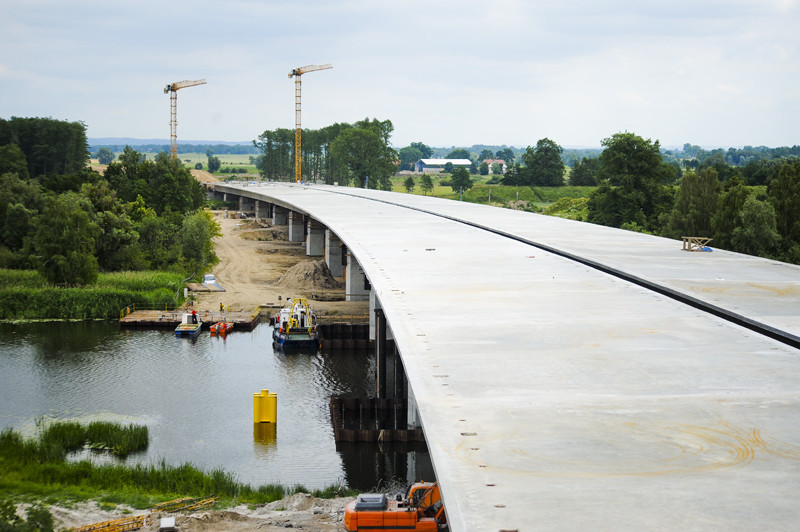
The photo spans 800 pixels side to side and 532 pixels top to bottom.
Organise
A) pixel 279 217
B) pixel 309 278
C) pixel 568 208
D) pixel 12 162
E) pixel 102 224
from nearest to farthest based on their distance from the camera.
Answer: pixel 309 278 < pixel 102 224 < pixel 12 162 < pixel 279 217 < pixel 568 208

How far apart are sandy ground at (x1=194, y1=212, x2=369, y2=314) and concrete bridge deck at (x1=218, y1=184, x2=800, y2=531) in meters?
30.4

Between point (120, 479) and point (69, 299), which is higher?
point (69, 299)

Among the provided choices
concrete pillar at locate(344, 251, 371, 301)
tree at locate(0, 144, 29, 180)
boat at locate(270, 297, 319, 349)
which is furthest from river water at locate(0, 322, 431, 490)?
tree at locate(0, 144, 29, 180)

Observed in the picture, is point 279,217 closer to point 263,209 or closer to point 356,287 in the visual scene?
point 263,209

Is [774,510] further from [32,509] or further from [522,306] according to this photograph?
[32,509]

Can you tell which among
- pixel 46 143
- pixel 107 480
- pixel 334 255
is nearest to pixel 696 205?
pixel 334 255

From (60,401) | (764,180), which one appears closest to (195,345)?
(60,401)

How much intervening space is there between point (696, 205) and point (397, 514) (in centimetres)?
7277

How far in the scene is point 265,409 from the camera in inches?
1399

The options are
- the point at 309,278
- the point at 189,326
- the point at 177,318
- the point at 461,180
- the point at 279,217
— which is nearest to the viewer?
the point at 189,326

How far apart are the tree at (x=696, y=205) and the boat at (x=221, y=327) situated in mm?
49551

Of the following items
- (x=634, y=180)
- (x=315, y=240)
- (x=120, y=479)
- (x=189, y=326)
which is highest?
(x=634, y=180)

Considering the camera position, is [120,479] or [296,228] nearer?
[120,479]

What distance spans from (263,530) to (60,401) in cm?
1981
